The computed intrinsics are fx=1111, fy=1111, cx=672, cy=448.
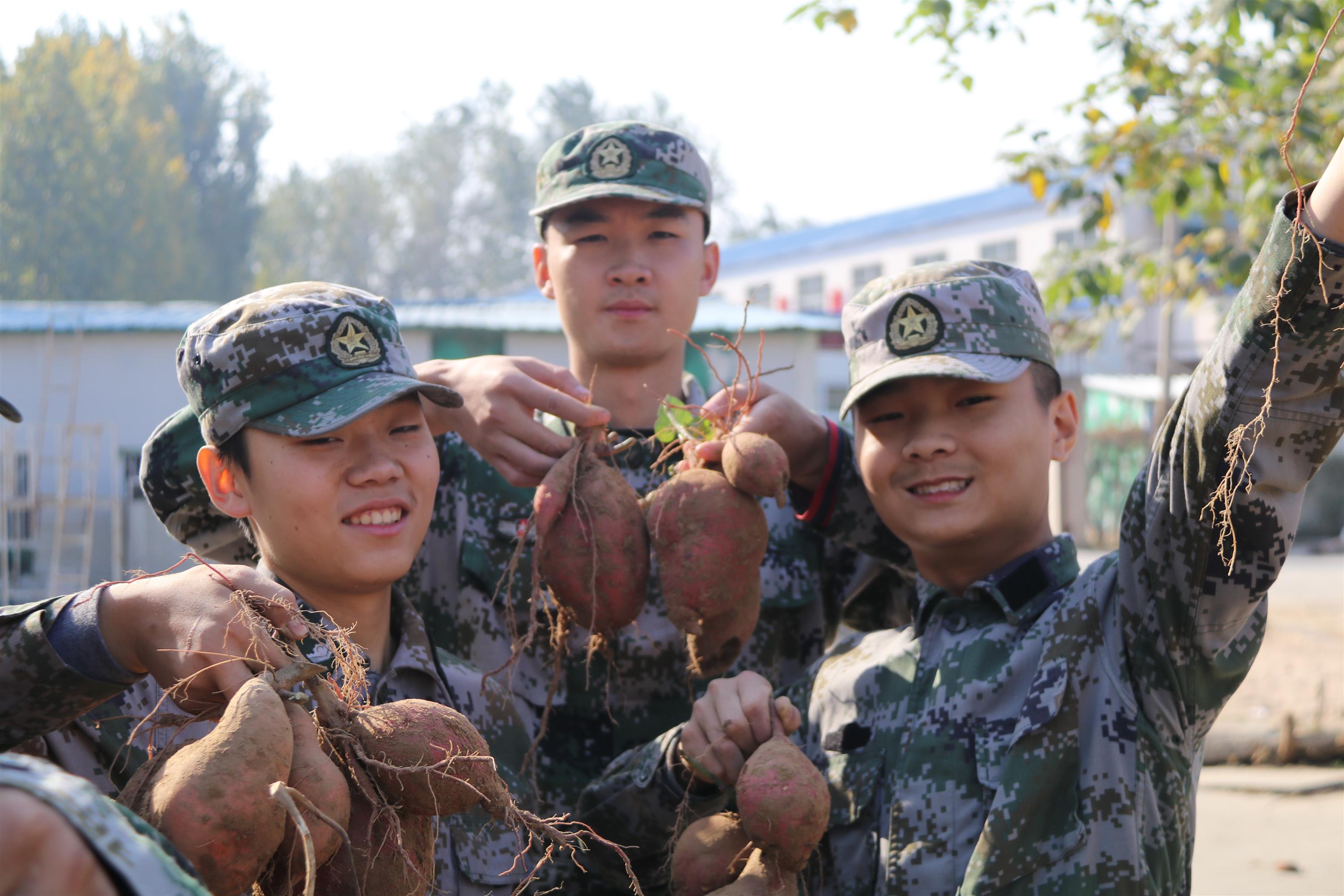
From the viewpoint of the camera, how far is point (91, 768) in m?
1.94

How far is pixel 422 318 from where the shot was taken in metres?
13.9

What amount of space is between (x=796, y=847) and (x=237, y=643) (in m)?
1.00

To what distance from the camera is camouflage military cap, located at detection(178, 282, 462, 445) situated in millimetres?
1984

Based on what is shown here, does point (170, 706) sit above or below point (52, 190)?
below

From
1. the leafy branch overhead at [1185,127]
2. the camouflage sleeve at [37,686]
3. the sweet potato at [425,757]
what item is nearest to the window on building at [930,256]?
the leafy branch overhead at [1185,127]

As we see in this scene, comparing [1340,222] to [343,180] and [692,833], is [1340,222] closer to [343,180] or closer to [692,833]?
[692,833]

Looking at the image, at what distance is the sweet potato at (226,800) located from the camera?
141cm

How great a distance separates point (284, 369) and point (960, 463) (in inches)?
50.8

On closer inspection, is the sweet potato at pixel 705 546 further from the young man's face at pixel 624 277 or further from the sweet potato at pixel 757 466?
the young man's face at pixel 624 277

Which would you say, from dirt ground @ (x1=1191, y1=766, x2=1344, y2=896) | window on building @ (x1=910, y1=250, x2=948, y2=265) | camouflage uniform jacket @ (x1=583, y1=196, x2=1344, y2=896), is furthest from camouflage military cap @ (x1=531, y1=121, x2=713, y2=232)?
window on building @ (x1=910, y1=250, x2=948, y2=265)

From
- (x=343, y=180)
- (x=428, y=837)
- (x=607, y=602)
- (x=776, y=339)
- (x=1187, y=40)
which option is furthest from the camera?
(x=343, y=180)

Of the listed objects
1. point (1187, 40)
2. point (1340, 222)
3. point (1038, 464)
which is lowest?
point (1038, 464)

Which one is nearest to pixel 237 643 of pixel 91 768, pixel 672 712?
pixel 91 768

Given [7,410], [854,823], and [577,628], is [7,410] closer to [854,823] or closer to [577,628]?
[577,628]
